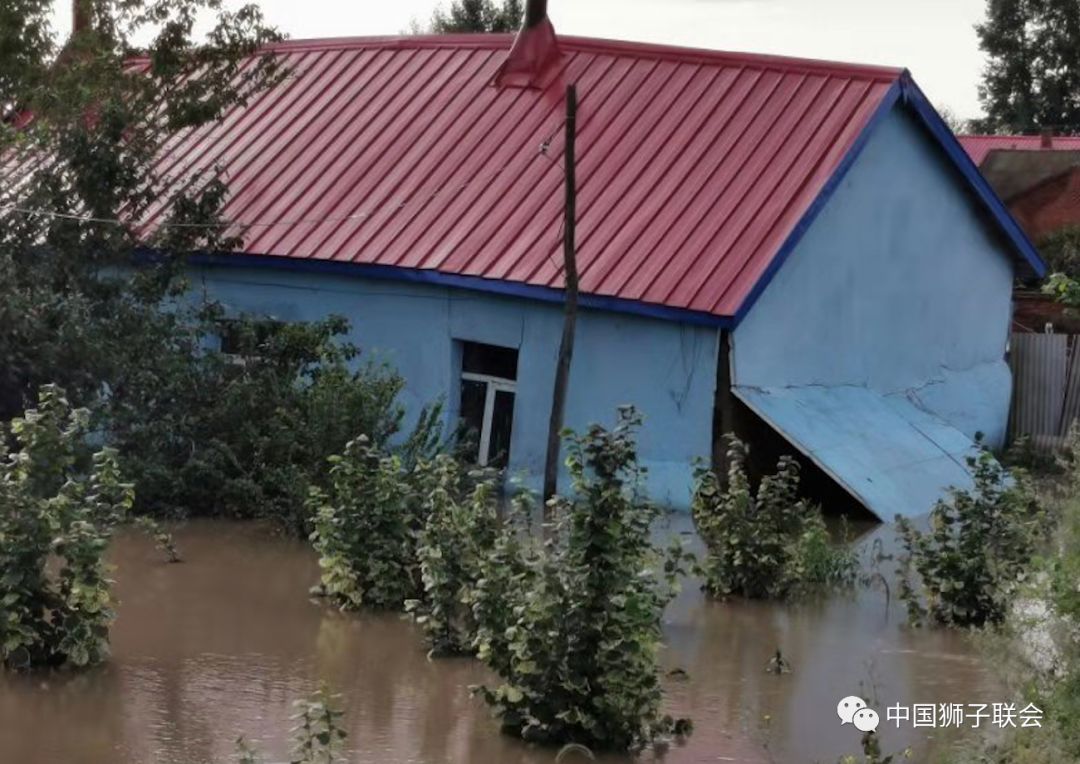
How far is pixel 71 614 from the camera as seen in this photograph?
35.9 ft

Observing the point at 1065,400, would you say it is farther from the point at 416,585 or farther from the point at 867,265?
the point at 416,585

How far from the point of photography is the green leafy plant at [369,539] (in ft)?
42.6

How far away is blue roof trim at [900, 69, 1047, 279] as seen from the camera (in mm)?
20305

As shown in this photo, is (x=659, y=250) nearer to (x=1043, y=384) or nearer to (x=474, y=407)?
(x=474, y=407)

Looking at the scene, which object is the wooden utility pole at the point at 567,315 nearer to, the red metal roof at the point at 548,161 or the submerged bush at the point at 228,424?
the red metal roof at the point at 548,161

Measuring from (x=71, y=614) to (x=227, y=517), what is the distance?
577cm

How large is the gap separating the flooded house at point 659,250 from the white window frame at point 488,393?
3 centimetres

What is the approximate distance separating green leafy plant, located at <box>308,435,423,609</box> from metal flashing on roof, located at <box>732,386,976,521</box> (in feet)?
18.5

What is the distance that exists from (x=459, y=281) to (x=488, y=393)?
57.9 inches

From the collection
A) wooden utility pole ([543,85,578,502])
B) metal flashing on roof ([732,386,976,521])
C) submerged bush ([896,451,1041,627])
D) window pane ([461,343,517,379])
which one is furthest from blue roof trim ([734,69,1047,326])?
submerged bush ([896,451,1041,627])

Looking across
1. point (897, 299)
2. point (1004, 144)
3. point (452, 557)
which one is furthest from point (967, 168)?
point (1004, 144)

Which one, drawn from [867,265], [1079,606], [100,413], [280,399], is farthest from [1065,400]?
[1079,606]

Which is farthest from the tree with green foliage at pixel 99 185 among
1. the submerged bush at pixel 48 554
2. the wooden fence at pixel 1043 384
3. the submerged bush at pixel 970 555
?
the wooden fence at pixel 1043 384

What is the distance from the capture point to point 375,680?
11312 mm
